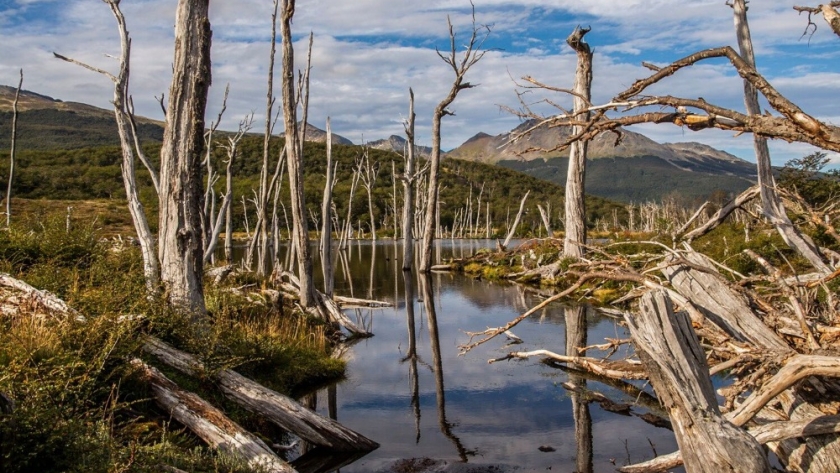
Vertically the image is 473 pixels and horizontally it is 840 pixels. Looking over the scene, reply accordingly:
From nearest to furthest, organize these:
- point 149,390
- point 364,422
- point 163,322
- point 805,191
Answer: point 149,390, point 163,322, point 364,422, point 805,191

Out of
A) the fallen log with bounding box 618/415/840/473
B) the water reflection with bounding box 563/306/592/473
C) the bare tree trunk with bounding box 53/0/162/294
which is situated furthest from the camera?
the bare tree trunk with bounding box 53/0/162/294

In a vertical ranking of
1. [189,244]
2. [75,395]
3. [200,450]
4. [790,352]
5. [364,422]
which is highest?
[189,244]

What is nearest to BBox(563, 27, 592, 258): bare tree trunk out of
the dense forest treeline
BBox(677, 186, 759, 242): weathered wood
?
BBox(677, 186, 759, 242): weathered wood

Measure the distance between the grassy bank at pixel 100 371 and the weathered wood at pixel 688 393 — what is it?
3.30 m

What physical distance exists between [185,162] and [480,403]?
488 cm

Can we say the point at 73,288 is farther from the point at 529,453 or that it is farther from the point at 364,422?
the point at 529,453

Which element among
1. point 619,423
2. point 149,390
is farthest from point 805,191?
point 149,390

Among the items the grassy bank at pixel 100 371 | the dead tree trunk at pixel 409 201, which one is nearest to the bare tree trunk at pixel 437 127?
the dead tree trunk at pixel 409 201

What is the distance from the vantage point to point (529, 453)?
263 inches

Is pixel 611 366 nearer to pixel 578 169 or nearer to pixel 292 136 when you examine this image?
pixel 292 136

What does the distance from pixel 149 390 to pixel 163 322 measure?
1380 mm

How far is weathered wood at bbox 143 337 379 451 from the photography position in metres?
6.56

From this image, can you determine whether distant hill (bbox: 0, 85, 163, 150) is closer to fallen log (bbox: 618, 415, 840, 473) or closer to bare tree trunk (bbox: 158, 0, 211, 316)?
bare tree trunk (bbox: 158, 0, 211, 316)

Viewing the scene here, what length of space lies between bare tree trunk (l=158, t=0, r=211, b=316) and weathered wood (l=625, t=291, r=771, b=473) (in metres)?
5.53
